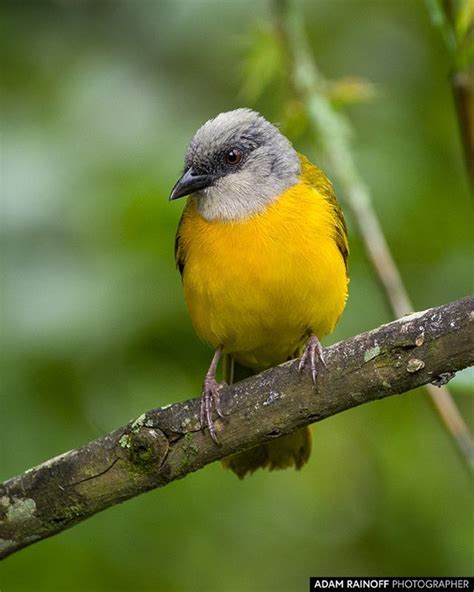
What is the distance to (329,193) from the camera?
5.37 m

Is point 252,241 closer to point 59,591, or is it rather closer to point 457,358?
point 457,358

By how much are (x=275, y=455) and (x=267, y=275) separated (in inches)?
37.6

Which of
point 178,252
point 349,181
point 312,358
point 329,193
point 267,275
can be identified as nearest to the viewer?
point 312,358

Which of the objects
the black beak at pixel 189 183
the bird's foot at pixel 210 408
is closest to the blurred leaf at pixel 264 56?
the black beak at pixel 189 183

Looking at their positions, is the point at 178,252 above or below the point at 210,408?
above

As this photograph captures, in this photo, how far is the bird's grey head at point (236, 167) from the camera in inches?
199

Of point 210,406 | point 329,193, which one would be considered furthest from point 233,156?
point 210,406

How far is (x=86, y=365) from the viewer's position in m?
5.28

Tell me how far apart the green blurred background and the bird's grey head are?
0.25 m

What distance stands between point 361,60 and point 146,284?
2.88 metres

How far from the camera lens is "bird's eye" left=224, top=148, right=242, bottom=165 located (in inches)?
207

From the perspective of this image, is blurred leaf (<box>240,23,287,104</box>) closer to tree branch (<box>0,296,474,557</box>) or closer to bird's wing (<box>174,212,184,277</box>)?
bird's wing (<box>174,212,184,277</box>)

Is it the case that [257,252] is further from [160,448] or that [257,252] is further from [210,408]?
[160,448]

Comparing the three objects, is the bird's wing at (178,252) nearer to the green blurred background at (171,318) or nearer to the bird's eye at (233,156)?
the green blurred background at (171,318)
